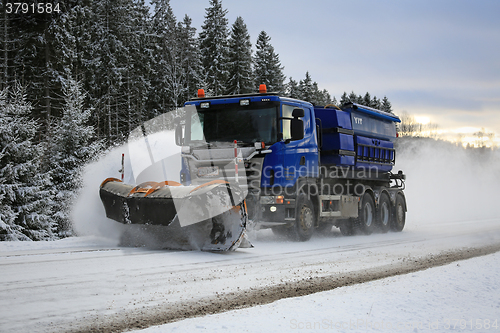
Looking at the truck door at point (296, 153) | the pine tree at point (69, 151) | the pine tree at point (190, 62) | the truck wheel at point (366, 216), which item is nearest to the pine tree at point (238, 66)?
the pine tree at point (190, 62)

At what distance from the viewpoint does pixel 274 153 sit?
9.66 m

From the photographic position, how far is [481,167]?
36.8 meters

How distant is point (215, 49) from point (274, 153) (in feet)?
106

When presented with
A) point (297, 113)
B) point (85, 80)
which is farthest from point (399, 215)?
point (85, 80)

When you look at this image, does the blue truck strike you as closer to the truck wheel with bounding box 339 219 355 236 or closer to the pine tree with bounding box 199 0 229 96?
the truck wheel with bounding box 339 219 355 236

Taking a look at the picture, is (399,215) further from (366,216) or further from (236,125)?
(236,125)

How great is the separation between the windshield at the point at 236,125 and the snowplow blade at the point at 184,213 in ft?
6.19

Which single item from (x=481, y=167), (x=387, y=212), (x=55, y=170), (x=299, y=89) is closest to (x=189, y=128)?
(x=387, y=212)

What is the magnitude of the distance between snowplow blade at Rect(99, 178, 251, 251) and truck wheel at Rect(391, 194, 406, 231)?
893 centimetres

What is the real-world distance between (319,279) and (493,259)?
3.88 m

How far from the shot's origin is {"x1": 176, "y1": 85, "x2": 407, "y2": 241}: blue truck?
9633 millimetres

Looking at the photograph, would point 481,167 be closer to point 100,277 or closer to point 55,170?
point 55,170

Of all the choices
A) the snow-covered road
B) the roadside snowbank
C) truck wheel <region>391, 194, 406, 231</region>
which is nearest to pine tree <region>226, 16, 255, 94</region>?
truck wheel <region>391, 194, 406, 231</region>

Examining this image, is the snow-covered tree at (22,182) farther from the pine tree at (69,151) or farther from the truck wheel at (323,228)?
the truck wheel at (323,228)
